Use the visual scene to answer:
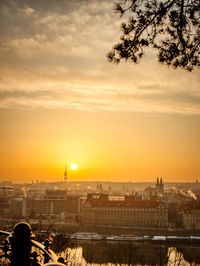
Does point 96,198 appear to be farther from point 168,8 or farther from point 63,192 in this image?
point 168,8

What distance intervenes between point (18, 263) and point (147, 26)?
1.87 m

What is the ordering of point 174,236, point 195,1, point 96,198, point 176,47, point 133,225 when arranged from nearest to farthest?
point 195,1, point 176,47, point 174,236, point 133,225, point 96,198

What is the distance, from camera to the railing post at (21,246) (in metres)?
1.06

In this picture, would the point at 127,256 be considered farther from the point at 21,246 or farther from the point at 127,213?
the point at 127,213

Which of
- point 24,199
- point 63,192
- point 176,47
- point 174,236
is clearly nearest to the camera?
point 176,47

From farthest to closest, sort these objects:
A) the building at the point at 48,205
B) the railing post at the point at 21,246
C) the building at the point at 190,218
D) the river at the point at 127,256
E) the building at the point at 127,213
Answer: the building at the point at 48,205 < the building at the point at 127,213 < the building at the point at 190,218 < the river at the point at 127,256 < the railing post at the point at 21,246

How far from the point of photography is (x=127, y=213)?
30.6 meters

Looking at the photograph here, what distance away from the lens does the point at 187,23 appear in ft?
8.09

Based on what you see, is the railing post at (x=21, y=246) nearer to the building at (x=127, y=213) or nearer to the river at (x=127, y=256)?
the river at (x=127, y=256)

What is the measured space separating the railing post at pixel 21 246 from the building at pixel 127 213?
97.0ft

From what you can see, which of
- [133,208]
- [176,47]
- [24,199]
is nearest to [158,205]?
[133,208]

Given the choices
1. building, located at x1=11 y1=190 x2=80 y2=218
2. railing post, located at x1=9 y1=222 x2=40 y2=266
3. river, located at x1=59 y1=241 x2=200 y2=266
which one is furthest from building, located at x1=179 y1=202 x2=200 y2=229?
railing post, located at x1=9 y1=222 x2=40 y2=266

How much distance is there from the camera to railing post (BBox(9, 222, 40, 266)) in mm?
1062

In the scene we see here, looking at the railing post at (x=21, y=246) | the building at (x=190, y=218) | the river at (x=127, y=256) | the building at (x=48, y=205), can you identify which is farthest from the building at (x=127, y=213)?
the railing post at (x=21, y=246)
